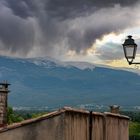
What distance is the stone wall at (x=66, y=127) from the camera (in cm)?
1011

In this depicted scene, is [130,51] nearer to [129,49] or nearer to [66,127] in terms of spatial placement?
[129,49]

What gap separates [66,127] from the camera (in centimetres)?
1010

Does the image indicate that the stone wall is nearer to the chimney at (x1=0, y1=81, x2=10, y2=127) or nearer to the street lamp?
the street lamp

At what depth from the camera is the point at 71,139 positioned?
10.1 metres

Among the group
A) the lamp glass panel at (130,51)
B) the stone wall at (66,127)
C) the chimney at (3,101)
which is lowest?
the stone wall at (66,127)

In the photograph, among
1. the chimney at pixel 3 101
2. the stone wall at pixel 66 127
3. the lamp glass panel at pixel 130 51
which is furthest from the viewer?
the chimney at pixel 3 101

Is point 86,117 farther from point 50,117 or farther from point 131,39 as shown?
point 131,39

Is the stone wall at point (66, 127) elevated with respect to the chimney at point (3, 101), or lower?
lower

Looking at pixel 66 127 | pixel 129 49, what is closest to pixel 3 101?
pixel 129 49

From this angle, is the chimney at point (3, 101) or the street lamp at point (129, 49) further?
the chimney at point (3, 101)

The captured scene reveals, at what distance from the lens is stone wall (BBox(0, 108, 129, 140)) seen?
33.2 ft

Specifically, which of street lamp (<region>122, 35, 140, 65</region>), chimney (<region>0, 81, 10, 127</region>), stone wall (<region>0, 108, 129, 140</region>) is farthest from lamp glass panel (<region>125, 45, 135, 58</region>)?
chimney (<region>0, 81, 10, 127</region>)

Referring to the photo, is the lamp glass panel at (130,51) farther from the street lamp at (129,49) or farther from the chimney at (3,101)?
the chimney at (3,101)

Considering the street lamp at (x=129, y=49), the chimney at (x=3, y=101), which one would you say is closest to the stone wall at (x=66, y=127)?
the street lamp at (x=129, y=49)
